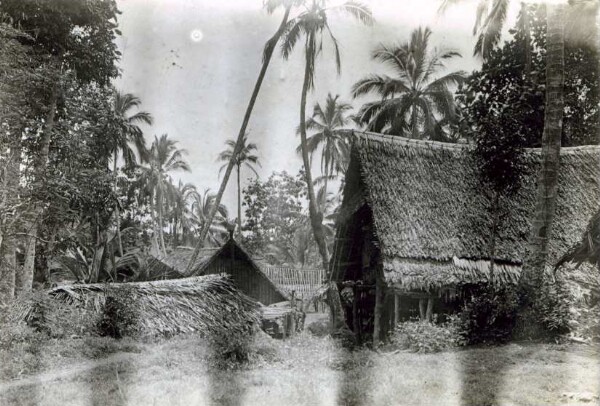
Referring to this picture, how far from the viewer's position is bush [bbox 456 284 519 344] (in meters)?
9.85

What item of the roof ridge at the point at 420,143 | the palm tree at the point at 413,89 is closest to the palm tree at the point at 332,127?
the palm tree at the point at 413,89

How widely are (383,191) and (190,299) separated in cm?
543

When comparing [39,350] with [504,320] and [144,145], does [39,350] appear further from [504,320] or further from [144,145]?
[144,145]

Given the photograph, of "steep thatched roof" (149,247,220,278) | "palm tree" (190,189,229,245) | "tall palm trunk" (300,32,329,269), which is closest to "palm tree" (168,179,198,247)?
"palm tree" (190,189,229,245)

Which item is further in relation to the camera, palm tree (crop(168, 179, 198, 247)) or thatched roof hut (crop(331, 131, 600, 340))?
palm tree (crop(168, 179, 198, 247))

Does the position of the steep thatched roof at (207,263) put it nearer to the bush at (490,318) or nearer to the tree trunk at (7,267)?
the tree trunk at (7,267)

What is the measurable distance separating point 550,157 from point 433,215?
3025 millimetres

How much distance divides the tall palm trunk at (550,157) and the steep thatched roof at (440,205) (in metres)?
1.70

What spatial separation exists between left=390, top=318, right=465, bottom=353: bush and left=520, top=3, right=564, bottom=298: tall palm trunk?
1635mm

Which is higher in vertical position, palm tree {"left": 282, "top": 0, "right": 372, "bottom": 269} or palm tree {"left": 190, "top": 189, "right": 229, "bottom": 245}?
palm tree {"left": 282, "top": 0, "right": 372, "bottom": 269}

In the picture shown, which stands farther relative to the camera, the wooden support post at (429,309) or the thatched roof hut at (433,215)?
the thatched roof hut at (433,215)

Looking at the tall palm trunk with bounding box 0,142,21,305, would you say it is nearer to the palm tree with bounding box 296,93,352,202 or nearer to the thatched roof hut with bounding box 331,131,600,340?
the thatched roof hut with bounding box 331,131,600,340

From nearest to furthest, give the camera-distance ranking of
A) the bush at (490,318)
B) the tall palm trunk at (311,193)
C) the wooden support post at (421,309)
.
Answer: the bush at (490,318) < the wooden support post at (421,309) < the tall palm trunk at (311,193)

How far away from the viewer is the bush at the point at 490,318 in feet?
32.3
